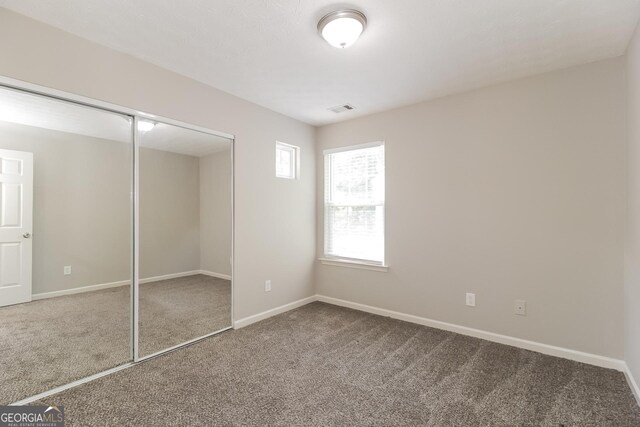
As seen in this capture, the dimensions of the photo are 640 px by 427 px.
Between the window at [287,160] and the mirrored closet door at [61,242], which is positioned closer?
the mirrored closet door at [61,242]

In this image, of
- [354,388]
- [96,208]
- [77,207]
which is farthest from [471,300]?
[77,207]

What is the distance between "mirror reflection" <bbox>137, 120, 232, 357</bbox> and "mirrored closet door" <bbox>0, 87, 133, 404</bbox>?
15 centimetres

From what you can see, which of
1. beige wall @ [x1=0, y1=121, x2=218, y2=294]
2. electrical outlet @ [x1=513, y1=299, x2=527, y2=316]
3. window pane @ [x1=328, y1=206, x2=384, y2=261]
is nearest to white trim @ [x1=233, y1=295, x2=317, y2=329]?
window pane @ [x1=328, y1=206, x2=384, y2=261]

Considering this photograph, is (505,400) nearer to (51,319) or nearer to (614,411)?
(614,411)

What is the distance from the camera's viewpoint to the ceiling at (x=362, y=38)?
191cm

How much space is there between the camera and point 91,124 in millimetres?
2408

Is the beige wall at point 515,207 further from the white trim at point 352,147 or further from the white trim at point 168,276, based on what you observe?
the white trim at point 168,276

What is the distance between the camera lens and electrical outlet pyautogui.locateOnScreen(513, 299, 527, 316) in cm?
283

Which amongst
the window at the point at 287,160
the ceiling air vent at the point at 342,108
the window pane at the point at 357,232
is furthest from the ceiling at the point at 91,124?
the window pane at the point at 357,232

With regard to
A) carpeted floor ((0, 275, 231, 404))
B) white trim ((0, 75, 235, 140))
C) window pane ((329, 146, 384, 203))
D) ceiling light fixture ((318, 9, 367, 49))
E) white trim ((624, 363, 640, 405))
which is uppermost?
ceiling light fixture ((318, 9, 367, 49))

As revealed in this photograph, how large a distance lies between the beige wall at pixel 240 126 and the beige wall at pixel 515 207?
1096mm

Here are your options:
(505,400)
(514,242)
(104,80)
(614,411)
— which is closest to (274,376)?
(505,400)

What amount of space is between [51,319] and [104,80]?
1.89 meters

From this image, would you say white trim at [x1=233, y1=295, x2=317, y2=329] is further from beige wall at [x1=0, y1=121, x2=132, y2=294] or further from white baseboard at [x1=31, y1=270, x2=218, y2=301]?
beige wall at [x1=0, y1=121, x2=132, y2=294]
